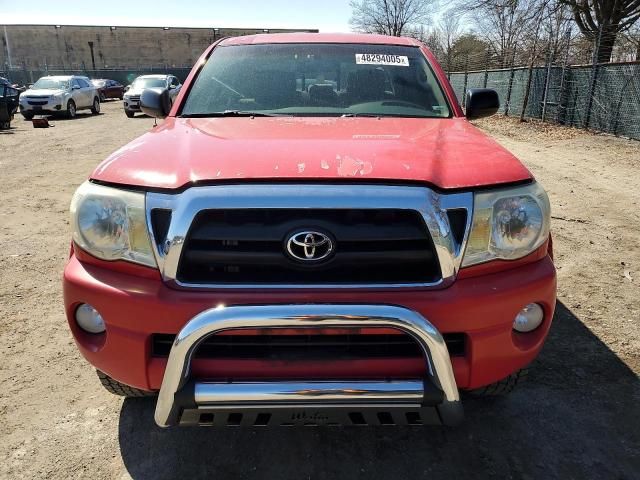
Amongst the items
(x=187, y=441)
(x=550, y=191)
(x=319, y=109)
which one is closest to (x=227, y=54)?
(x=319, y=109)

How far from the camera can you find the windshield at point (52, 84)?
19781 millimetres

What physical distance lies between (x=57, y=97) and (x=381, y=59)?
62.8 feet

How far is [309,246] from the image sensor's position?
5.94 feet

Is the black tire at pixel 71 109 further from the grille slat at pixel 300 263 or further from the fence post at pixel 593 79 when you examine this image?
the grille slat at pixel 300 263

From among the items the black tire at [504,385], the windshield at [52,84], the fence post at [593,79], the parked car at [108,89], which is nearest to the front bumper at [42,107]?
the windshield at [52,84]

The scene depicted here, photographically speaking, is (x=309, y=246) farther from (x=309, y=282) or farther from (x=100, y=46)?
(x=100, y=46)

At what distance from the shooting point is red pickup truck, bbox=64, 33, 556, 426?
1.78m

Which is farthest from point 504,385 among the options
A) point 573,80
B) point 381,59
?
point 573,80

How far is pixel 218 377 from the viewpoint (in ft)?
6.04

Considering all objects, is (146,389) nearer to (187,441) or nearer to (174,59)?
(187,441)

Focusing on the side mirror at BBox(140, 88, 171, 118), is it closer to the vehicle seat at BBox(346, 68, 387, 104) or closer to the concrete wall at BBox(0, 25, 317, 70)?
the vehicle seat at BBox(346, 68, 387, 104)

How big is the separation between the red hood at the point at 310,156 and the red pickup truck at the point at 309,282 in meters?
0.01

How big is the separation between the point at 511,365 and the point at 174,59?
258 feet

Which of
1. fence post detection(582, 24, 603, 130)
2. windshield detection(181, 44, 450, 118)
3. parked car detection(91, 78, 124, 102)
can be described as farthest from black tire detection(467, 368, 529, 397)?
parked car detection(91, 78, 124, 102)
